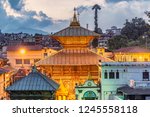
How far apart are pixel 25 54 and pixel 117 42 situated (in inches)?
105

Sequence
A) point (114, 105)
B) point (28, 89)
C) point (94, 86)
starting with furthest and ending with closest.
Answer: point (94, 86) < point (28, 89) < point (114, 105)

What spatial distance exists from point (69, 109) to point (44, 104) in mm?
195

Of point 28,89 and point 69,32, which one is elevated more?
point 69,32

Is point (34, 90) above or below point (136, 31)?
below

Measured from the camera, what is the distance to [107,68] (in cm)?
636

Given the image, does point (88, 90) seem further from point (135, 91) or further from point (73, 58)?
point (135, 91)

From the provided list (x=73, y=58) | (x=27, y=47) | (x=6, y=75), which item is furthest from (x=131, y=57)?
(x=73, y=58)

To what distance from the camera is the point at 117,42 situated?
10500 mm

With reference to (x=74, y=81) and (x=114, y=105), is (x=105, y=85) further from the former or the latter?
(x=114, y=105)

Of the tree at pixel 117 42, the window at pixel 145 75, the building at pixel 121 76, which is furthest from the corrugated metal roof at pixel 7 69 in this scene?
the window at pixel 145 75

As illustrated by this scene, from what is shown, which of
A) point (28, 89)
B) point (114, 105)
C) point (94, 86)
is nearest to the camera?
point (114, 105)

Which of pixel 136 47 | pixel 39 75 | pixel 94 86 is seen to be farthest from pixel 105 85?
pixel 136 47

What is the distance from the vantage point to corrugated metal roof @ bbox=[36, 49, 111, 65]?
20.5 feet

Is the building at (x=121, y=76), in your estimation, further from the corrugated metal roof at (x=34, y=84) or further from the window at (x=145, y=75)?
the corrugated metal roof at (x=34, y=84)
